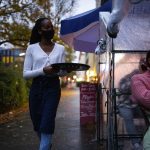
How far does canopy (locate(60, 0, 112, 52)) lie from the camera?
841 cm

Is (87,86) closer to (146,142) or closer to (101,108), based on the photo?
(101,108)

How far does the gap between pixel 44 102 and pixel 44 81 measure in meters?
0.24

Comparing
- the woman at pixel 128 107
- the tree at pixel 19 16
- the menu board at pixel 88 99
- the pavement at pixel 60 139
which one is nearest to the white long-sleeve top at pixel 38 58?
the woman at pixel 128 107

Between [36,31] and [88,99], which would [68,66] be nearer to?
[36,31]

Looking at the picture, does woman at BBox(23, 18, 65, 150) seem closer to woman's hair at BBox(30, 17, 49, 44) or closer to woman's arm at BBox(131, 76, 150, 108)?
woman's hair at BBox(30, 17, 49, 44)

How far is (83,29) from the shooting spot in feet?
29.8

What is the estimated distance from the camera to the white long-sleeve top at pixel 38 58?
5406 mm

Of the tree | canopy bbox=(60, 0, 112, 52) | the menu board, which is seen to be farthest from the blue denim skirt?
the tree

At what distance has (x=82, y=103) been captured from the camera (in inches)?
458

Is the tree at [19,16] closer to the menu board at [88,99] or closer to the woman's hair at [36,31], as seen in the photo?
the menu board at [88,99]

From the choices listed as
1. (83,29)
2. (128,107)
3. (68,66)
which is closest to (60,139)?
(83,29)

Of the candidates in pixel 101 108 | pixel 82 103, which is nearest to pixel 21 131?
pixel 82 103

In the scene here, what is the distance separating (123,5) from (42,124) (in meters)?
1.64

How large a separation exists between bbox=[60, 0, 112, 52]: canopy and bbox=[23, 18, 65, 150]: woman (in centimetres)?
235
